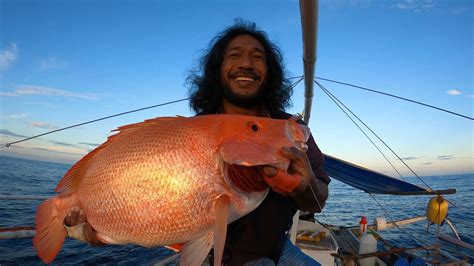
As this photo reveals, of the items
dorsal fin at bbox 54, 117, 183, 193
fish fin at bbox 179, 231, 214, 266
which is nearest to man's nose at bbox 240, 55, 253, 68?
dorsal fin at bbox 54, 117, 183, 193

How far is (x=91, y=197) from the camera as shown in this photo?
1687mm

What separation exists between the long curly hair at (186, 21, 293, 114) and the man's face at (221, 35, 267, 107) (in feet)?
0.68

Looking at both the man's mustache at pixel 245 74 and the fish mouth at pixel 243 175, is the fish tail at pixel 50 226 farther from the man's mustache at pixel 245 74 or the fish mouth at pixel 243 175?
the man's mustache at pixel 245 74

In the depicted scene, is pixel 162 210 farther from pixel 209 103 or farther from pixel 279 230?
pixel 209 103

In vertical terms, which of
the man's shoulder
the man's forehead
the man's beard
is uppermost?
the man's forehead

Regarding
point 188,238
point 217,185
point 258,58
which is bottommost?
point 188,238

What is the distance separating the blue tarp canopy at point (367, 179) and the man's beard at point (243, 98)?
4.80m

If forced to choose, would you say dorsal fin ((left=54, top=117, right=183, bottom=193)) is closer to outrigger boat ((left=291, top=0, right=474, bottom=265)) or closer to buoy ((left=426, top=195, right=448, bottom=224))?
outrigger boat ((left=291, top=0, right=474, bottom=265))

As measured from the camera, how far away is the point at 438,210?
4738 mm

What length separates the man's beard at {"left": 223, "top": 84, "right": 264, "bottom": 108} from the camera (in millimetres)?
2592

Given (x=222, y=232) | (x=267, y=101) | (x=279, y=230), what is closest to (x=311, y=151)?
(x=279, y=230)

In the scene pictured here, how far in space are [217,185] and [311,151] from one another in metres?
1.00

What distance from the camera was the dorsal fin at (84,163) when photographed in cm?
179

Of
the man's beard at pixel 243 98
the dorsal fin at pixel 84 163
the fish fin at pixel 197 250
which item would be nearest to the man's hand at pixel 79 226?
the dorsal fin at pixel 84 163
